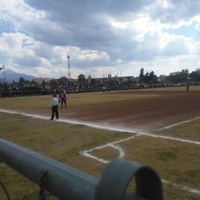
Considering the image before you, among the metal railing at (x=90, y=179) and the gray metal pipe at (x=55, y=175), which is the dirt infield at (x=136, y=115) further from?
the metal railing at (x=90, y=179)

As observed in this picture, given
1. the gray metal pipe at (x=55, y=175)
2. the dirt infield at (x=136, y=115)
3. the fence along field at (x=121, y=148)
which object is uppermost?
the gray metal pipe at (x=55, y=175)

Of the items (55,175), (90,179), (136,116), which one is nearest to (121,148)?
(55,175)

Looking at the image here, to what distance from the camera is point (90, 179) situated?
1315mm

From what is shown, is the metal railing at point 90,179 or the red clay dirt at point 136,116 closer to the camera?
the metal railing at point 90,179

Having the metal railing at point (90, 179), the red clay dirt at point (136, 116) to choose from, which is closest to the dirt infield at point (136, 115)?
the red clay dirt at point (136, 116)

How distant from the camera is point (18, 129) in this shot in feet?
43.5

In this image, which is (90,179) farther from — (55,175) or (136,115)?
(136,115)

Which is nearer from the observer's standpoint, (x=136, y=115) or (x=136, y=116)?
(x=136, y=116)

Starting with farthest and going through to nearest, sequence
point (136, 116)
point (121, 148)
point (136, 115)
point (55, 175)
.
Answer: point (136, 115) → point (136, 116) → point (121, 148) → point (55, 175)

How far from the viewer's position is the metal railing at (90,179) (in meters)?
1.08

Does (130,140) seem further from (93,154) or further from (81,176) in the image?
(81,176)

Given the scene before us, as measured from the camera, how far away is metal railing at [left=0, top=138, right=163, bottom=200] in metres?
1.08

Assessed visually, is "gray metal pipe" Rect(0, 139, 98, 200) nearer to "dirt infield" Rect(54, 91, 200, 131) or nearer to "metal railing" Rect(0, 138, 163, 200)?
"metal railing" Rect(0, 138, 163, 200)

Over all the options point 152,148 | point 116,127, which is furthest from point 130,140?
point 116,127
